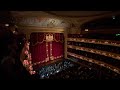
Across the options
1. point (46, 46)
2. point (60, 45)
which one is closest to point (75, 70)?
point (60, 45)

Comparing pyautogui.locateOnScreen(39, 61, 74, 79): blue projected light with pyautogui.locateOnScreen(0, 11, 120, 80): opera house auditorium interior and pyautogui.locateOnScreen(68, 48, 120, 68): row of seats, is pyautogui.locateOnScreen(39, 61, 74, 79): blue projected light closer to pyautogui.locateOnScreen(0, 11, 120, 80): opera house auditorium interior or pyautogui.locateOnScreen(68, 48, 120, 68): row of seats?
→ pyautogui.locateOnScreen(0, 11, 120, 80): opera house auditorium interior

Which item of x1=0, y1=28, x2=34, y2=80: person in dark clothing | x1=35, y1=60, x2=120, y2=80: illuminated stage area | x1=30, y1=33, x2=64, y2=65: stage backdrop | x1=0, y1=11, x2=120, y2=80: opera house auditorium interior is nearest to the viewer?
x1=0, y1=28, x2=34, y2=80: person in dark clothing

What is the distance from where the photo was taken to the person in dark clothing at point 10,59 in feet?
6.46

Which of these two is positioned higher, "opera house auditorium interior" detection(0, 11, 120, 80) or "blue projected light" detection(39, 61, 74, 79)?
"opera house auditorium interior" detection(0, 11, 120, 80)

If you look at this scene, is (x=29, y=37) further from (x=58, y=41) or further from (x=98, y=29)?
(x=98, y=29)

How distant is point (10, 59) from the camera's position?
2.06 metres

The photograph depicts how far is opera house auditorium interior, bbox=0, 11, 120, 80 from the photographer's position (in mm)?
2074

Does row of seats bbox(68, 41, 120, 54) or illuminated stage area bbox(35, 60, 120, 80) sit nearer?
illuminated stage area bbox(35, 60, 120, 80)

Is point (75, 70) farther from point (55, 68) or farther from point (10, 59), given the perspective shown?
point (10, 59)

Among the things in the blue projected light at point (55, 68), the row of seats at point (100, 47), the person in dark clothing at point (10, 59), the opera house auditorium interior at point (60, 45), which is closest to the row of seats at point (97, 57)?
the opera house auditorium interior at point (60, 45)

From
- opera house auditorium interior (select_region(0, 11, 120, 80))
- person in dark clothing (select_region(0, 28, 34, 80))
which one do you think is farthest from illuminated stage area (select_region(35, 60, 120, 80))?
person in dark clothing (select_region(0, 28, 34, 80))

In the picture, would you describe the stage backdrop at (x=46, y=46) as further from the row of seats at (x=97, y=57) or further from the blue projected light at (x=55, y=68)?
the row of seats at (x=97, y=57)

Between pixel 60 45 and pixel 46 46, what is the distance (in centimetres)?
41

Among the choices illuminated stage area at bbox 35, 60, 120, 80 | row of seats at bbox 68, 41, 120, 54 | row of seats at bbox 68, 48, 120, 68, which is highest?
row of seats at bbox 68, 41, 120, 54
